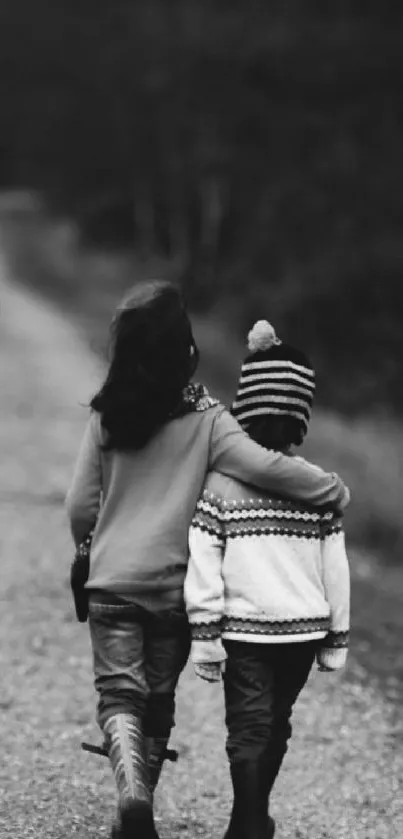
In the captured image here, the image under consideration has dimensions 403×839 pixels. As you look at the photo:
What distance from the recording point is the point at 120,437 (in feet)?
12.2

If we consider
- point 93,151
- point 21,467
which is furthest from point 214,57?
point 21,467

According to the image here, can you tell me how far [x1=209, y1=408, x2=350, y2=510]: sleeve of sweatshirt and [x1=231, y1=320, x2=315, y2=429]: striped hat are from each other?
7 centimetres

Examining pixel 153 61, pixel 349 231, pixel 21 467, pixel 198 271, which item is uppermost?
pixel 153 61

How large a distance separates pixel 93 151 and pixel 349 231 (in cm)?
1291

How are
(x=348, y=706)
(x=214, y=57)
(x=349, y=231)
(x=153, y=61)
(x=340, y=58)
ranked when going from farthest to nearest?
(x=153, y=61)
(x=214, y=57)
(x=340, y=58)
(x=349, y=231)
(x=348, y=706)

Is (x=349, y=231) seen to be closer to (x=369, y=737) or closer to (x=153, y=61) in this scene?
(x=153, y=61)

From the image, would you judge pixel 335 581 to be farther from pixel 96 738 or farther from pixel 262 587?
pixel 96 738

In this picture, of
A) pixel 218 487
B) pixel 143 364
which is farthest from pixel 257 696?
pixel 143 364

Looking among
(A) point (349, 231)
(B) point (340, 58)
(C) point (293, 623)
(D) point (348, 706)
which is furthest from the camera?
(B) point (340, 58)

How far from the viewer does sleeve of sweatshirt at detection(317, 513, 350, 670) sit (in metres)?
3.79

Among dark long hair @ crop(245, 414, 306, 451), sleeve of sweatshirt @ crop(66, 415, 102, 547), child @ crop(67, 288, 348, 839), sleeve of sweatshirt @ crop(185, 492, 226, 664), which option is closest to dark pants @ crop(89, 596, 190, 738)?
child @ crop(67, 288, 348, 839)

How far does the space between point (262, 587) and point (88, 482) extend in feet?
1.83

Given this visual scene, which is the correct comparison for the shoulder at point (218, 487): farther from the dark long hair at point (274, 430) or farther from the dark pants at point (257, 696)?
the dark pants at point (257, 696)

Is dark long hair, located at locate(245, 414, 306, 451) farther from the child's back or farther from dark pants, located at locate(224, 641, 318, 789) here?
dark pants, located at locate(224, 641, 318, 789)
